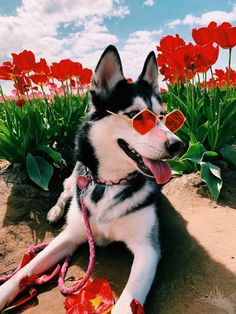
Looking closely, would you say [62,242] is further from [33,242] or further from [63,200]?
[63,200]

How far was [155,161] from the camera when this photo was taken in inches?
96.7

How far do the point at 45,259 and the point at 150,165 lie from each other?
125cm

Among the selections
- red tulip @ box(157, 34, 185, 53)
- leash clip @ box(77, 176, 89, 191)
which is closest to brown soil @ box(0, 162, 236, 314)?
leash clip @ box(77, 176, 89, 191)

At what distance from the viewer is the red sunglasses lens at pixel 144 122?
7.79 ft

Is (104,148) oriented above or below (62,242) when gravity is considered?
above

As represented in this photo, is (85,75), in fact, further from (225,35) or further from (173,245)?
(173,245)

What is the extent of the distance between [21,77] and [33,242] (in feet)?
6.67

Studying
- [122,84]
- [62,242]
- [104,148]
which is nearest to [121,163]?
[104,148]

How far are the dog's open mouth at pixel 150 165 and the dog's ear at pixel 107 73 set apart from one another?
469mm

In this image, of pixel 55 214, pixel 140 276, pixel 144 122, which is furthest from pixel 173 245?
pixel 55 214

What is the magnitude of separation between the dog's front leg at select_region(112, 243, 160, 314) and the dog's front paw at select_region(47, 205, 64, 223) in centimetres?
125

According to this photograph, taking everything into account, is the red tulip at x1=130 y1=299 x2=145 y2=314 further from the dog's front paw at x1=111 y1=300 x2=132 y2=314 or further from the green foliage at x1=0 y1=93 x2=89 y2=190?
the green foliage at x1=0 y1=93 x2=89 y2=190

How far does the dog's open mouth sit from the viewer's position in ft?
7.91

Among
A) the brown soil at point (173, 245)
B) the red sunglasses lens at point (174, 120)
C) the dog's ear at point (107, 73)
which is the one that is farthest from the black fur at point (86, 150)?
the brown soil at point (173, 245)
